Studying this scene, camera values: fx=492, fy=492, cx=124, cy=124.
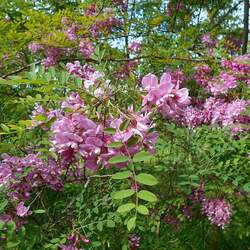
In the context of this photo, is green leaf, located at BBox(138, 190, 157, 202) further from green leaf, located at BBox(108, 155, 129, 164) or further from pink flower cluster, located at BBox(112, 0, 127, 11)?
pink flower cluster, located at BBox(112, 0, 127, 11)

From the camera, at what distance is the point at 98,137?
1.09 metres

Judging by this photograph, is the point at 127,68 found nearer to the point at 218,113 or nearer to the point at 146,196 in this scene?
the point at 218,113

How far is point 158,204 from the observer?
2.39 meters

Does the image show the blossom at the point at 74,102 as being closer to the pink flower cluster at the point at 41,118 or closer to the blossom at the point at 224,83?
→ the pink flower cluster at the point at 41,118

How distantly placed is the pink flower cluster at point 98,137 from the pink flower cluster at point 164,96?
4cm

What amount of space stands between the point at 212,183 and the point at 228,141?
22 centimetres

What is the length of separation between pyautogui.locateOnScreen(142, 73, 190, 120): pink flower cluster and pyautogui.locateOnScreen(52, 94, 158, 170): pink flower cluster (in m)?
0.04

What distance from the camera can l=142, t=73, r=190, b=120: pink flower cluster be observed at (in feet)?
3.62

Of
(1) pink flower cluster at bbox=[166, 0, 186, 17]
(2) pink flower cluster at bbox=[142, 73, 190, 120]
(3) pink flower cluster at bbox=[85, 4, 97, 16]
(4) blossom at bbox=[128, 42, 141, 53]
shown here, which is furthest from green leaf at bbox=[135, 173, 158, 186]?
(1) pink flower cluster at bbox=[166, 0, 186, 17]

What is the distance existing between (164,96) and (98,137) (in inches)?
6.8

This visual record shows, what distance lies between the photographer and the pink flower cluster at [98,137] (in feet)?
3.52

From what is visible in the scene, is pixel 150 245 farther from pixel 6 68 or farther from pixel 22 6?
pixel 22 6

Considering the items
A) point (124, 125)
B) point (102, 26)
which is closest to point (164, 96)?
point (124, 125)

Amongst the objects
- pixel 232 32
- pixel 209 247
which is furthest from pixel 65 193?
pixel 232 32
